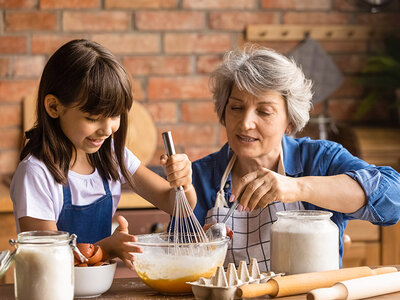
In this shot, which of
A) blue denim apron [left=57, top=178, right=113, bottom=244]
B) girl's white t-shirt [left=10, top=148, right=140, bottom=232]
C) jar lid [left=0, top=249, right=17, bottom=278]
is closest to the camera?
jar lid [left=0, top=249, right=17, bottom=278]

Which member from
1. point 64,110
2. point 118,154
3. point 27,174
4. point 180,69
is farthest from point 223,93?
point 180,69

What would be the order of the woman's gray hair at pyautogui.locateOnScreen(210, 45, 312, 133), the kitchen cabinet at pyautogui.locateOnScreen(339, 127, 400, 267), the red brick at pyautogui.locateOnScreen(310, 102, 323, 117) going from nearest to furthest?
the woman's gray hair at pyautogui.locateOnScreen(210, 45, 312, 133) < the kitchen cabinet at pyautogui.locateOnScreen(339, 127, 400, 267) < the red brick at pyautogui.locateOnScreen(310, 102, 323, 117)

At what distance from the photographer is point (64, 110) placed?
149cm

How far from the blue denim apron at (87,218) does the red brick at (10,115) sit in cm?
124

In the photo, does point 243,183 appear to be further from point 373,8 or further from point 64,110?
point 373,8

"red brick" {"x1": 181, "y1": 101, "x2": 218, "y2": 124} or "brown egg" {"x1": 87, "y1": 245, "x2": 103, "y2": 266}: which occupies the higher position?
"red brick" {"x1": 181, "y1": 101, "x2": 218, "y2": 124}

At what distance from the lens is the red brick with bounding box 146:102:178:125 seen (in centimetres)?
284

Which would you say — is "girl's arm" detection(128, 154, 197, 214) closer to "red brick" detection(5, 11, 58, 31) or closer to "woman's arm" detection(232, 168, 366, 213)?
"woman's arm" detection(232, 168, 366, 213)

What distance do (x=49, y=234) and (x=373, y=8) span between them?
2.28m

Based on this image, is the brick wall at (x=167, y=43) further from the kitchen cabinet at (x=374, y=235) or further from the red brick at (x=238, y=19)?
the kitchen cabinet at (x=374, y=235)

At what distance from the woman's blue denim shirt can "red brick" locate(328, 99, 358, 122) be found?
1197 millimetres

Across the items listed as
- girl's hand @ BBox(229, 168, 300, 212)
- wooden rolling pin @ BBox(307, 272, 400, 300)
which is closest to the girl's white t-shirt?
girl's hand @ BBox(229, 168, 300, 212)

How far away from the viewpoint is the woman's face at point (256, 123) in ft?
5.53

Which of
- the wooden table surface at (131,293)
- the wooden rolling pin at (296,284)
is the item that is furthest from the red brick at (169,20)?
the wooden rolling pin at (296,284)
